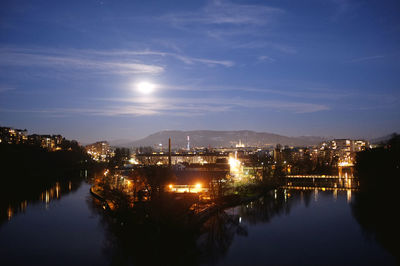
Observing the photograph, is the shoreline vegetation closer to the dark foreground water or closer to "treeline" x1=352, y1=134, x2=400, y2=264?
the dark foreground water

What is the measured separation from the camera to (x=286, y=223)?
12328 millimetres

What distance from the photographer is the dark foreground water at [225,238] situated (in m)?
8.24

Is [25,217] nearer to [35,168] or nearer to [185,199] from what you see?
[185,199]

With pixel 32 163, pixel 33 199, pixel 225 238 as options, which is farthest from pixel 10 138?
pixel 225 238

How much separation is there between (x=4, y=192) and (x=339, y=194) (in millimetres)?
18331

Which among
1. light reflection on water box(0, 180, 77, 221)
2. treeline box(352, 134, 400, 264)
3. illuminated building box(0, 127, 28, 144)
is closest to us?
treeline box(352, 134, 400, 264)

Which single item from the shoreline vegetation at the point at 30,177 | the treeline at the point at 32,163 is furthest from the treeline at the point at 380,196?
the treeline at the point at 32,163

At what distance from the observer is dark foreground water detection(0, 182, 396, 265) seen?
27.0 feet

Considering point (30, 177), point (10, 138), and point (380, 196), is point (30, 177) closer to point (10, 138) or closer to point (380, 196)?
point (10, 138)

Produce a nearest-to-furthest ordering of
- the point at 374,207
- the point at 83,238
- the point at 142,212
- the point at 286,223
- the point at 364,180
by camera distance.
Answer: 1. the point at 142,212
2. the point at 83,238
3. the point at 286,223
4. the point at 374,207
5. the point at 364,180

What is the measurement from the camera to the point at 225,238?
387 inches

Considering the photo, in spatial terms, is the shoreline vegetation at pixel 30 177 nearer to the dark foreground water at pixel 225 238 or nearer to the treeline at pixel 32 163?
the treeline at pixel 32 163

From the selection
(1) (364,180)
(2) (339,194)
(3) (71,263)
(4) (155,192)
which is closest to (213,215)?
(4) (155,192)

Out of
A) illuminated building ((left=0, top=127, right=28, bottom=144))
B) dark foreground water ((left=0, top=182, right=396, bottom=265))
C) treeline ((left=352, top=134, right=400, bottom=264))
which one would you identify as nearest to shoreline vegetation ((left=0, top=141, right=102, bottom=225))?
dark foreground water ((left=0, top=182, right=396, bottom=265))
